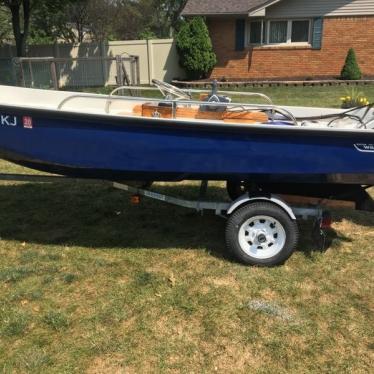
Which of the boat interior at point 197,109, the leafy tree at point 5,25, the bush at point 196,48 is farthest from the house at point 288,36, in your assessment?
the leafy tree at point 5,25

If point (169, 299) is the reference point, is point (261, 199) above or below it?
above

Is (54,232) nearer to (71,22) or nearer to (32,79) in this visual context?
(32,79)

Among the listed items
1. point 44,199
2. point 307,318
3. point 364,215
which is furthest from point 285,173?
point 44,199

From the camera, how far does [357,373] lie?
2729 mm

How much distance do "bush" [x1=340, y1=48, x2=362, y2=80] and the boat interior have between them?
13032 millimetres

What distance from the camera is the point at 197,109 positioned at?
4.00m

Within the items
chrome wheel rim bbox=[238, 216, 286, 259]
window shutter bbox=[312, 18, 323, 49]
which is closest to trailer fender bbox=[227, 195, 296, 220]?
chrome wheel rim bbox=[238, 216, 286, 259]

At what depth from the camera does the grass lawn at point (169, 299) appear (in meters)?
2.84

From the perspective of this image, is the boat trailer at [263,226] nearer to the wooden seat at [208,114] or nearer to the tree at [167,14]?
the wooden seat at [208,114]

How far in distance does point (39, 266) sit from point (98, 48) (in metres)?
17.7

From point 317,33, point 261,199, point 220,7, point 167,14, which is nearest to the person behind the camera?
point 261,199

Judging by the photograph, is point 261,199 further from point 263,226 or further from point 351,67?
point 351,67

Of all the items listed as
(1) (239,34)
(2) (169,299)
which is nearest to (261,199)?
(2) (169,299)

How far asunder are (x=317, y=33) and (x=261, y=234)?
607 inches
